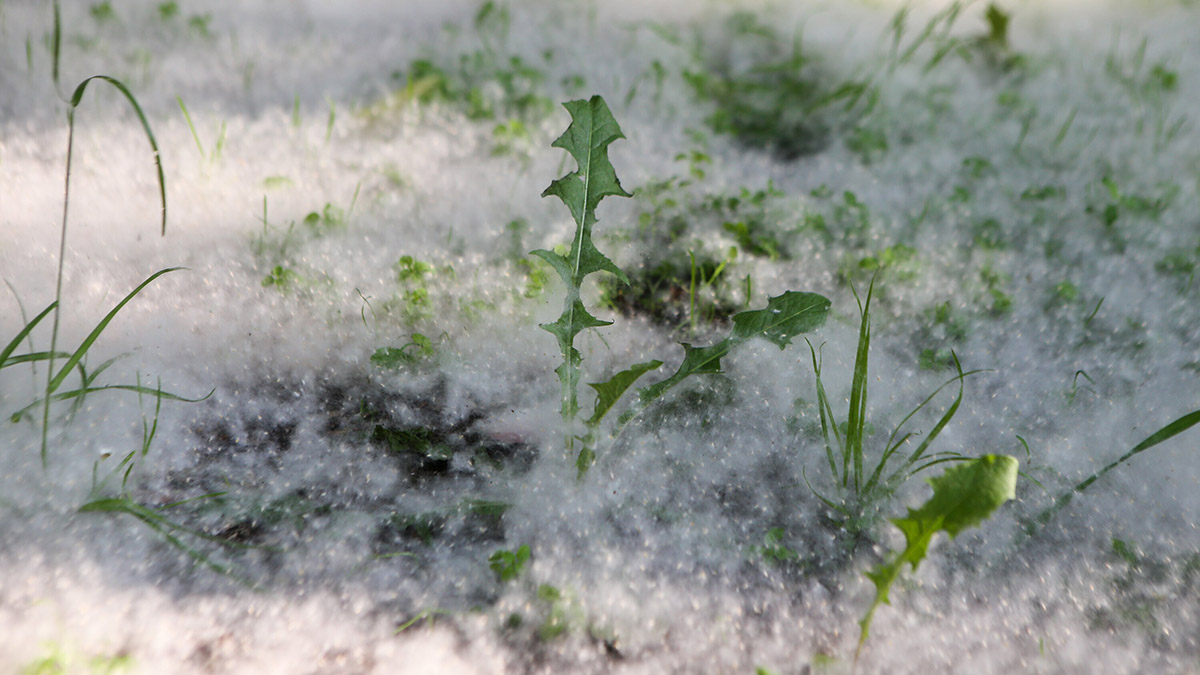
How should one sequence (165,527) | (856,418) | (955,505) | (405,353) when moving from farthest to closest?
(405,353) → (856,418) → (165,527) → (955,505)

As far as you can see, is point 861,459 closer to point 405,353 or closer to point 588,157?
point 588,157

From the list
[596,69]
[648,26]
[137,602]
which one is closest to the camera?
[137,602]

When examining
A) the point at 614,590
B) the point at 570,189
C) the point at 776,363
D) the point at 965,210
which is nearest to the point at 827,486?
the point at 776,363

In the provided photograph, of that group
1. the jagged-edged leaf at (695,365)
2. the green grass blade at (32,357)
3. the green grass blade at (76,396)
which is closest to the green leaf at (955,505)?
the jagged-edged leaf at (695,365)

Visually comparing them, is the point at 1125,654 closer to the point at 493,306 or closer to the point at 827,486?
the point at 827,486

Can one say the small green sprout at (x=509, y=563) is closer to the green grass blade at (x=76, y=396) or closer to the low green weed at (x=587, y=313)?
the low green weed at (x=587, y=313)

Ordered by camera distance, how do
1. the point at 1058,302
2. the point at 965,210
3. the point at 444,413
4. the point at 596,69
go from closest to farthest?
the point at 444,413
the point at 1058,302
the point at 965,210
the point at 596,69

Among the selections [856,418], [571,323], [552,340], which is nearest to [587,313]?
[571,323]
